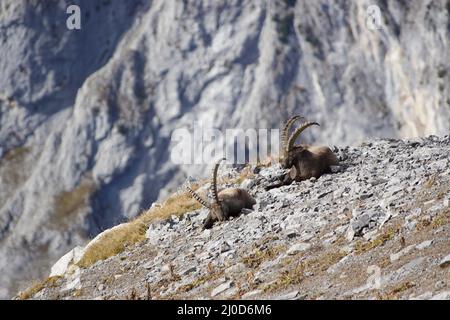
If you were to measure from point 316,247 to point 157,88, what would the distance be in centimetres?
13909

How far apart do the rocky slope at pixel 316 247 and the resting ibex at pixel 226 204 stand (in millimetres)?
434

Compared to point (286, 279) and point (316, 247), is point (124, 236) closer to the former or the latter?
point (316, 247)

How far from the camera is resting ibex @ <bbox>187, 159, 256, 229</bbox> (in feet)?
81.6

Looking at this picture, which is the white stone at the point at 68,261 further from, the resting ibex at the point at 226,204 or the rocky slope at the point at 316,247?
the resting ibex at the point at 226,204

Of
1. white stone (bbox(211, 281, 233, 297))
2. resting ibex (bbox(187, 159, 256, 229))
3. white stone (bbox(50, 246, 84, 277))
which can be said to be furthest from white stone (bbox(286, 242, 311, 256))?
white stone (bbox(50, 246, 84, 277))

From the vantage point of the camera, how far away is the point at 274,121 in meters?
141

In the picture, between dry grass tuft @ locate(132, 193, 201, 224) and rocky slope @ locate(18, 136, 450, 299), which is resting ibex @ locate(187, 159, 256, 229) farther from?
dry grass tuft @ locate(132, 193, 201, 224)

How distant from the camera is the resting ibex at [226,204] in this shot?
2486cm

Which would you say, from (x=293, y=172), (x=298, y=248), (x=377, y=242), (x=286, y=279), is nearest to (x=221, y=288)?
(x=286, y=279)

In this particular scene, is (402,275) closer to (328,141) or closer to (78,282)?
(78,282)

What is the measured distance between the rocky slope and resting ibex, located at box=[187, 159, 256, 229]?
1.43 ft

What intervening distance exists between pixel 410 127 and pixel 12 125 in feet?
267

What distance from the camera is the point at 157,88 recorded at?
6102 inches
